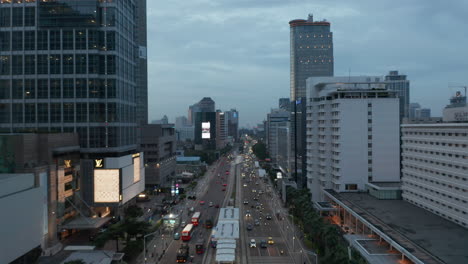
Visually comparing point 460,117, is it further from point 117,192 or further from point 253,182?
point 253,182

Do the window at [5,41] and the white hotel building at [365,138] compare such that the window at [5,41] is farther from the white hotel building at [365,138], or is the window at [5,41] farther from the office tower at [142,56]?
the office tower at [142,56]

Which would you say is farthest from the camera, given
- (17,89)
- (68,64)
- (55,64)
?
(68,64)

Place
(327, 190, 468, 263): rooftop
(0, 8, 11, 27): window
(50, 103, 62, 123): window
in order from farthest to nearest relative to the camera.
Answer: (50, 103, 62, 123): window < (0, 8, 11, 27): window < (327, 190, 468, 263): rooftop

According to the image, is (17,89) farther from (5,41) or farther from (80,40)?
(80,40)

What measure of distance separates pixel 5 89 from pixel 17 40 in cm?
1086

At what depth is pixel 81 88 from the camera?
8100 cm

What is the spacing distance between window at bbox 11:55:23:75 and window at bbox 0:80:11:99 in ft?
9.30

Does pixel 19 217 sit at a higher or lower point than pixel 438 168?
lower

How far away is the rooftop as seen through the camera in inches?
1783

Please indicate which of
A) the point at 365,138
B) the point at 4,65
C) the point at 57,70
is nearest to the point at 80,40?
the point at 57,70

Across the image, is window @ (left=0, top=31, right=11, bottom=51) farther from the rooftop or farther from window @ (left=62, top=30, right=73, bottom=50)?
the rooftop

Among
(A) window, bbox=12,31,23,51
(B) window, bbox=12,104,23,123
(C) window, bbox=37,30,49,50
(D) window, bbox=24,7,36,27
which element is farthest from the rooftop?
(A) window, bbox=12,31,23,51

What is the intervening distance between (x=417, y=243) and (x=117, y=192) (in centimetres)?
5601

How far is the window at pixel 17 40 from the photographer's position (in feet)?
262
